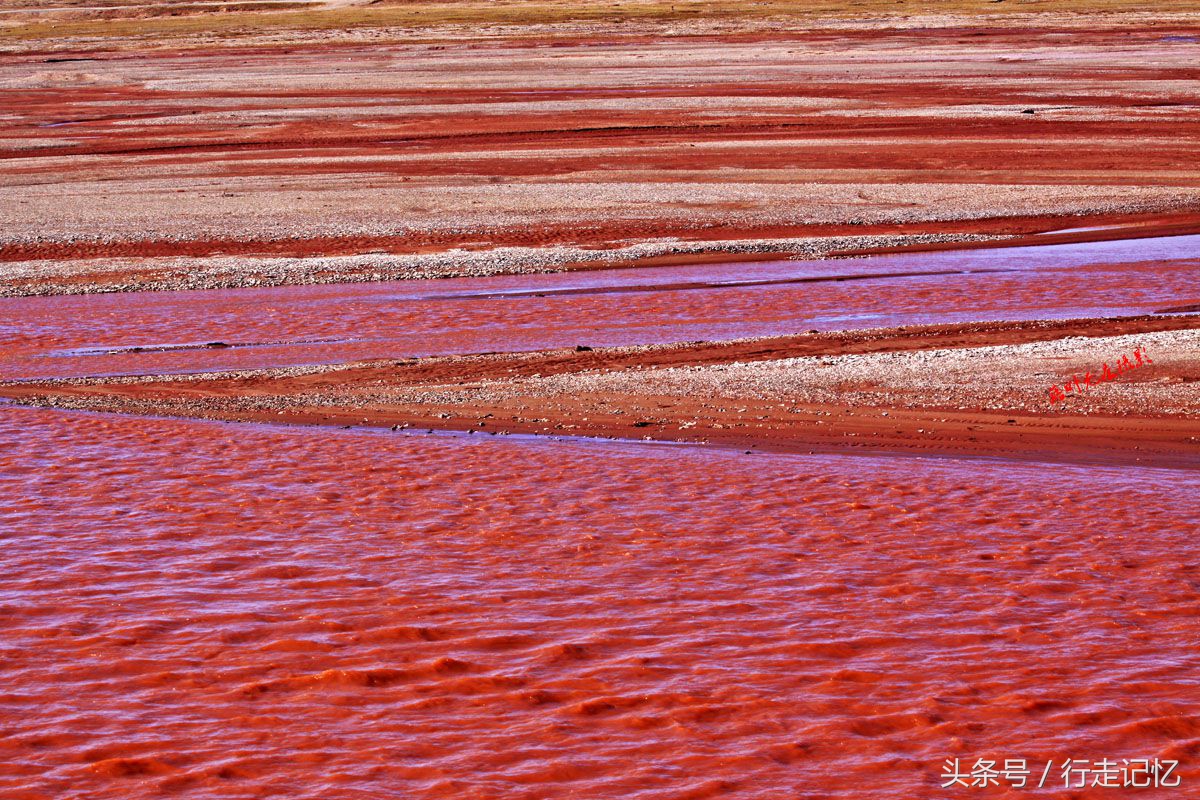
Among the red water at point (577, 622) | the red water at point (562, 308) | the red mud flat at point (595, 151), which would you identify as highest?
the red mud flat at point (595, 151)

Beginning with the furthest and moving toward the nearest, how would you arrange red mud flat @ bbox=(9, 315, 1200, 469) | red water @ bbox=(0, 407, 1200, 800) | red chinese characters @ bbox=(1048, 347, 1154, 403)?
red chinese characters @ bbox=(1048, 347, 1154, 403)
red mud flat @ bbox=(9, 315, 1200, 469)
red water @ bbox=(0, 407, 1200, 800)

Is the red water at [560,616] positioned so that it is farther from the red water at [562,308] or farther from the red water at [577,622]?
the red water at [562,308]

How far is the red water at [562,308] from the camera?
15422 mm

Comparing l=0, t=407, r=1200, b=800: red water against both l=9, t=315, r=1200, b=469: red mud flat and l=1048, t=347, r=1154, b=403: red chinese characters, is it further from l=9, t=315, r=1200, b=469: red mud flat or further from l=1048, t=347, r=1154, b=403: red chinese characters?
l=1048, t=347, r=1154, b=403: red chinese characters

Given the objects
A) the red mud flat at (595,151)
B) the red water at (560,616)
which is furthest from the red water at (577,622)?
the red mud flat at (595,151)

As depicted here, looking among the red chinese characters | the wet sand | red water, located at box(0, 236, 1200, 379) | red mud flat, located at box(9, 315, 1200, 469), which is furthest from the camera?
red water, located at box(0, 236, 1200, 379)

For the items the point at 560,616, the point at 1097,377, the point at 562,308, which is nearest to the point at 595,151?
the point at 562,308

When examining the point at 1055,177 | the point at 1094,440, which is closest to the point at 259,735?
the point at 1094,440

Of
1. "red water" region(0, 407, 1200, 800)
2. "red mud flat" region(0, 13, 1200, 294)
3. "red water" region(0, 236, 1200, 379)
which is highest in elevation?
"red mud flat" region(0, 13, 1200, 294)

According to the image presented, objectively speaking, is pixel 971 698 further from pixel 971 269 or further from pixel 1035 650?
pixel 971 269

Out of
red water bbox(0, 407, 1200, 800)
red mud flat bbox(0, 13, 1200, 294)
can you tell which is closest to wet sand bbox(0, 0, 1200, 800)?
red water bbox(0, 407, 1200, 800)

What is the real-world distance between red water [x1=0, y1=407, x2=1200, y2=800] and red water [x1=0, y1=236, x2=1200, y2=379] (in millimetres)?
4169

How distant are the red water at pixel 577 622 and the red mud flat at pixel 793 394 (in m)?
0.73

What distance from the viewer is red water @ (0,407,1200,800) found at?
20.0ft
